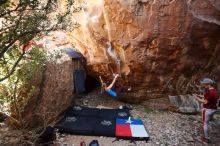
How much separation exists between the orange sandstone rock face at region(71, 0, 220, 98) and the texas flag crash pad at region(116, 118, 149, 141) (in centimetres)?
200

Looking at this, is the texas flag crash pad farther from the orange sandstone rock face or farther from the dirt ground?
the orange sandstone rock face

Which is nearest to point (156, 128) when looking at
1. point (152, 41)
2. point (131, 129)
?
point (131, 129)

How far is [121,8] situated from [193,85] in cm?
397

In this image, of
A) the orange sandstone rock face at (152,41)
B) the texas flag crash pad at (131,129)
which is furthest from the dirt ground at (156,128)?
the orange sandstone rock face at (152,41)

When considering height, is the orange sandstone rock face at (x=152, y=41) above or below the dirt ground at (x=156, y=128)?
above

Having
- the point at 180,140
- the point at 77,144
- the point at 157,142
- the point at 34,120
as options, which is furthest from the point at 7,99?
the point at 180,140

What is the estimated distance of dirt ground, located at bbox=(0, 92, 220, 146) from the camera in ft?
28.8

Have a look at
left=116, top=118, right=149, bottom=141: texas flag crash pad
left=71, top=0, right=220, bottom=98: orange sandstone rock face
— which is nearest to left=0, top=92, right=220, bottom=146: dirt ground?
left=116, top=118, right=149, bottom=141: texas flag crash pad

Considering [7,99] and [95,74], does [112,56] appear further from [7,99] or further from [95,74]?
[7,99]

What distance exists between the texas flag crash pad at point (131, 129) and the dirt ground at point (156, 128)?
17 centimetres

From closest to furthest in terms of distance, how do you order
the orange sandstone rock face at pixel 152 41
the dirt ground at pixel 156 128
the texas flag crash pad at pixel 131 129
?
the dirt ground at pixel 156 128, the texas flag crash pad at pixel 131 129, the orange sandstone rock face at pixel 152 41

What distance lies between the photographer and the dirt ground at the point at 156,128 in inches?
345

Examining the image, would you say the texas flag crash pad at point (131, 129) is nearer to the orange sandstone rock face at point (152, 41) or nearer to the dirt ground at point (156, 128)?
the dirt ground at point (156, 128)

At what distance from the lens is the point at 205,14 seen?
10148mm
